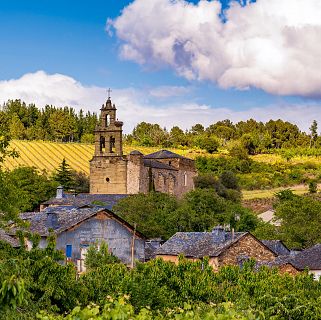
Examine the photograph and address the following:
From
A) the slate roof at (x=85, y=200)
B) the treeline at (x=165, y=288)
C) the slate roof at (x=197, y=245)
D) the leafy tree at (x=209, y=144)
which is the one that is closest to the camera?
the treeline at (x=165, y=288)

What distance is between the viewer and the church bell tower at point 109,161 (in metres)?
82.1

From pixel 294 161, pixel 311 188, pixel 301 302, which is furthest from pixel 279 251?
pixel 294 161

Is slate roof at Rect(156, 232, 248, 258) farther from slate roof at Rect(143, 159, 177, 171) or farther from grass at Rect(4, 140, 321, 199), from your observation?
grass at Rect(4, 140, 321, 199)

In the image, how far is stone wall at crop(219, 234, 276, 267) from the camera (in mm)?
42906

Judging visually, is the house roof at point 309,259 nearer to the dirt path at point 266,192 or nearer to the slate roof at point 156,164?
the slate roof at point 156,164

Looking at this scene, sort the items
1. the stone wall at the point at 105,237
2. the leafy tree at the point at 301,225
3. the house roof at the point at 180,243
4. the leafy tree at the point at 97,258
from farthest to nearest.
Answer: the leafy tree at the point at 301,225 < the house roof at the point at 180,243 < the stone wall at the point at 105,237 < the leafy tree at the point at 97,258

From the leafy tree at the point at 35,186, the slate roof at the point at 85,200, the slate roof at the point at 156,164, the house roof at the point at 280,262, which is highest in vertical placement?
the slate roof at the point at 156,164

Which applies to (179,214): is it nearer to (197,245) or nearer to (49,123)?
(197,245)

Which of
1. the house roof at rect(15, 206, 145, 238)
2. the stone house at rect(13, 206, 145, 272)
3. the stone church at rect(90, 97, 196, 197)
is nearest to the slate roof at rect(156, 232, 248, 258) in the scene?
the stone house at rect(13, 206, 145, 272)

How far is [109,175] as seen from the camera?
8256 centimetres

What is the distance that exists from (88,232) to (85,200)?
26.2 meters

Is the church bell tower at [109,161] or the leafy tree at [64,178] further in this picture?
the leafy tree at [64,178]

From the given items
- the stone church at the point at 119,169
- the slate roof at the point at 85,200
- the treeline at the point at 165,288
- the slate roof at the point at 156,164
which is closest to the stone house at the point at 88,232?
the treeline at the point at 165,288

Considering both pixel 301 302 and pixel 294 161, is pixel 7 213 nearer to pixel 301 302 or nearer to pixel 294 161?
pixel 301 302
